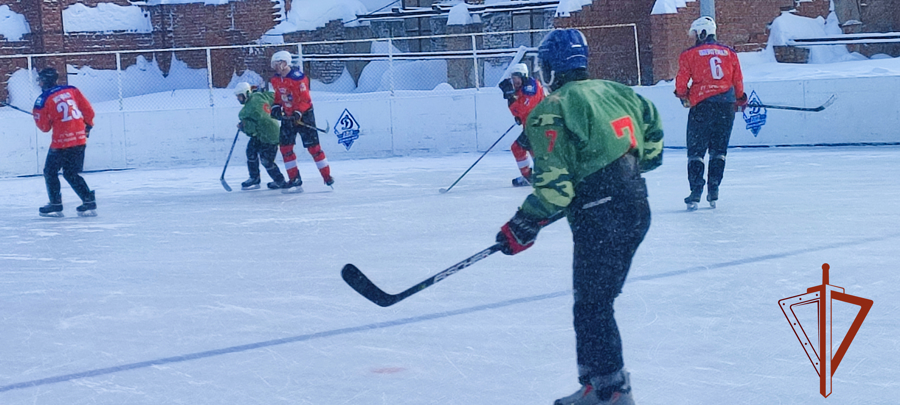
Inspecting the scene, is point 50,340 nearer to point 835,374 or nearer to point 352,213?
point 835,374

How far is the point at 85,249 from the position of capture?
7.79 metres

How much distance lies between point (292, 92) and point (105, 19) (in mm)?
11417

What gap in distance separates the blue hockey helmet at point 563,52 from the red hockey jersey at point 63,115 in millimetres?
6838

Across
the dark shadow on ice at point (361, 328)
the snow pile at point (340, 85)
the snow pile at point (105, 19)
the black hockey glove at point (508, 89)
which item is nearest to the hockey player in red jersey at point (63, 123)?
the black hockey glove at point (508, 89)

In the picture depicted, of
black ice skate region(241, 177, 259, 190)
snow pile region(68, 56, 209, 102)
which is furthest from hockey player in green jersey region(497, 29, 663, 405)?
snow pile region(68, 56, 209, 102)

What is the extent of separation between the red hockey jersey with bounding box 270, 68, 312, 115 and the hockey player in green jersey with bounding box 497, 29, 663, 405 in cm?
793

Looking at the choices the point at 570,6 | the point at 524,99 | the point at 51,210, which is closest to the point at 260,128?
the point at 51,210

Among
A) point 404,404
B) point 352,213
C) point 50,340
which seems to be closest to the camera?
point 404,404

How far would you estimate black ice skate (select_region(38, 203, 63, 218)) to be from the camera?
9.82 meters

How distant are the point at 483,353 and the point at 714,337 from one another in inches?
37.0

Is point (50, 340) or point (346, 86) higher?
point (346, 86)

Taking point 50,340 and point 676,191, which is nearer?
point 50,340

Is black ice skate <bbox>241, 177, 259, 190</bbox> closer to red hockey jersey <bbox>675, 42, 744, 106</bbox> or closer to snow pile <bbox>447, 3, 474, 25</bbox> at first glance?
red hockey jersey <bbox>675, 42, 744, 106</bbox>

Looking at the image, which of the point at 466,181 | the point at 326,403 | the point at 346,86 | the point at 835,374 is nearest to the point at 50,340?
the point at 326,403
